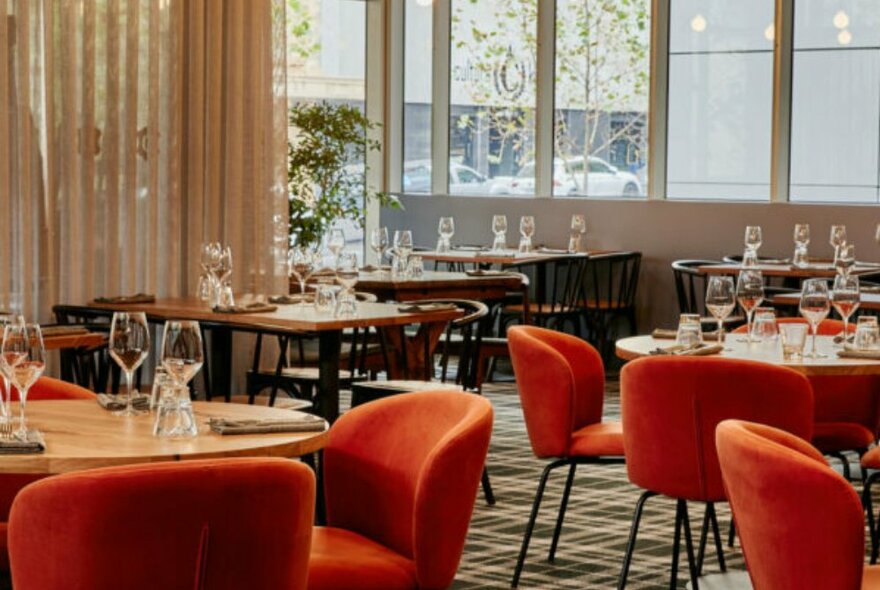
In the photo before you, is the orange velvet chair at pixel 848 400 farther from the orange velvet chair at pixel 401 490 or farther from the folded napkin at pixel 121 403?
the folded napkin at pixel 121 403

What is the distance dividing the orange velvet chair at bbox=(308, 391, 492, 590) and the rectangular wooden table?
89.4 inches

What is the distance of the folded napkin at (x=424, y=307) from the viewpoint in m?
6.51

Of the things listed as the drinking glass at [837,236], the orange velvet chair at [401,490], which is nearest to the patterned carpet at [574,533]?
the orange velvet chair at [401,490]

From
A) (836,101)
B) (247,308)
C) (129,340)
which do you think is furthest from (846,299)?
(836,101)

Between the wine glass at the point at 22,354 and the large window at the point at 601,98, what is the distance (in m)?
8.92

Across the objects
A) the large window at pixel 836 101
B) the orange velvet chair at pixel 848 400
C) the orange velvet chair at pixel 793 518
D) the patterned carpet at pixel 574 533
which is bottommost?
the patterned carpet at pixel 574 533

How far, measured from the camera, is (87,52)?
Result: 7.31 metres

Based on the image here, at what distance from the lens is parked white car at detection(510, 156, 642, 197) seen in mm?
12109

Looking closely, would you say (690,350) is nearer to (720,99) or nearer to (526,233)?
(526,233)

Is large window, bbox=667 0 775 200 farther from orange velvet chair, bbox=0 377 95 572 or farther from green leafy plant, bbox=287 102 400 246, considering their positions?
orange velvet chair, bbox=0 377 95 572

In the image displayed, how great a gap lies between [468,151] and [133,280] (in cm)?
564

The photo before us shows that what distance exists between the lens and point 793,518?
2943 mm

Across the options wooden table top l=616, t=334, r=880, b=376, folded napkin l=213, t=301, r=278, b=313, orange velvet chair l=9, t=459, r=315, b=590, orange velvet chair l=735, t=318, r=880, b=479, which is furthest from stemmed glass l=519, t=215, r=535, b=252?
orange velvet chair l=9, t=459, r=315, b=590

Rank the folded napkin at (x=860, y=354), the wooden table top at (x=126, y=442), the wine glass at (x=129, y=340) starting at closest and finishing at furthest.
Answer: the wooden table top at (x=126, y=442) → the wine glass at (x=129, y=340) → the folded napkin at (x=860, y=354)
